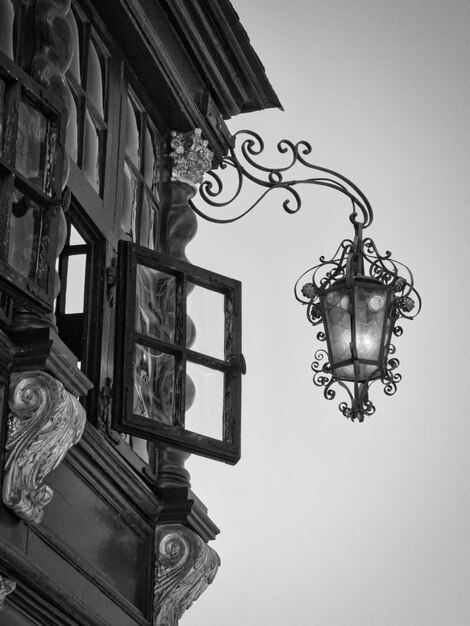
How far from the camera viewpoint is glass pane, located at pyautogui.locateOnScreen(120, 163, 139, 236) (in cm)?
927

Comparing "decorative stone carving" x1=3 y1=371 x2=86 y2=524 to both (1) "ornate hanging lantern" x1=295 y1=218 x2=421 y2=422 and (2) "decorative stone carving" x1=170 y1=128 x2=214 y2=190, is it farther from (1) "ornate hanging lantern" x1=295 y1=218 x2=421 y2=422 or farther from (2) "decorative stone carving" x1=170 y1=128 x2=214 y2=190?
Result: (2) "decorative stone carving" x1=170 y1=128 x2=214 y2=190

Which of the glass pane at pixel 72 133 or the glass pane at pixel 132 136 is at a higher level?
the glass pane at pixel 132 136

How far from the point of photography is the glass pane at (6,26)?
782 centimetres

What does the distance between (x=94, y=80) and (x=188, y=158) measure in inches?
47.9

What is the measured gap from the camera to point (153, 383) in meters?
8.61

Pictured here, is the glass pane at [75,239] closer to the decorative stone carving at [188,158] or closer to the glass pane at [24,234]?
the decorative stone carving at [188,158]

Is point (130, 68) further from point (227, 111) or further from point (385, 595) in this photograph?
point (385, 595)

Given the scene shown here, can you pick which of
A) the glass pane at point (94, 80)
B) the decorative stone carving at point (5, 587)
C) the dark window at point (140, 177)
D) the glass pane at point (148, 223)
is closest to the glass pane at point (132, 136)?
the dark window at point (140, 177)

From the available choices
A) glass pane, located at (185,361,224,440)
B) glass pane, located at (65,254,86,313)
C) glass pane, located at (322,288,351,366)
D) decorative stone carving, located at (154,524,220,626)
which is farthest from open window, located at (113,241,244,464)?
glass pane, located at (322,288,351,366)


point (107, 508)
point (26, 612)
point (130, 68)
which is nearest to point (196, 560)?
point (107, 508)

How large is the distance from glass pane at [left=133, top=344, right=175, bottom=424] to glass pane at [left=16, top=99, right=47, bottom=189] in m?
1.45

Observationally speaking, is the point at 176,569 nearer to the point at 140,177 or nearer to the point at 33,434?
the point at 33,434

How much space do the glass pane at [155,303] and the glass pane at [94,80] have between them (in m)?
1.05

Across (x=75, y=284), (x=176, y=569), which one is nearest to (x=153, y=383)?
(x=75, y=284)
